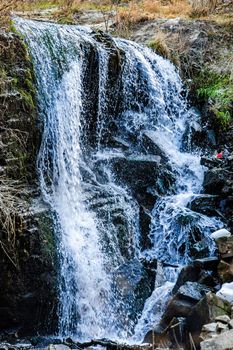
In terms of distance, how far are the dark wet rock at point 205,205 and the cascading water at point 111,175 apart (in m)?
0.15

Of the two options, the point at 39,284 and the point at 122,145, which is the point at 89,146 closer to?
the point at 122,145

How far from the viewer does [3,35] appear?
6.66 meters

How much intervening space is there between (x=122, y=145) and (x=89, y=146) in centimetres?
61

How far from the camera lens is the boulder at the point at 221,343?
320 cm

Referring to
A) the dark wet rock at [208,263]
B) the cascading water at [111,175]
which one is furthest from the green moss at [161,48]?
the dark wet rock at [208,263]

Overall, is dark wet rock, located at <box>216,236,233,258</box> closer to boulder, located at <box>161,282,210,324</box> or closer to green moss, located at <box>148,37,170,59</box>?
boulder, located at <box>161,282,210,324</box>

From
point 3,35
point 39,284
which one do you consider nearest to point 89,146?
point 3,35

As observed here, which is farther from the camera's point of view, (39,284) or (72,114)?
(72,114)

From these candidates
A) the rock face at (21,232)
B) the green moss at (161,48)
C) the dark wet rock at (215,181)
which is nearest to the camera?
the rock face at (21,232)

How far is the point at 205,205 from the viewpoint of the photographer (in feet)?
23.8

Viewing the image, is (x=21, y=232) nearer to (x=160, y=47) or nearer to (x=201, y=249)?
(x=201, y=249)

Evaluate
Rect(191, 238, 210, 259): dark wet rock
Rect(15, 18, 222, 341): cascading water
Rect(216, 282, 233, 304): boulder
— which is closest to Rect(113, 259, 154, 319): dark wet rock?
Rect(15, 18, 222, 341): cascading water

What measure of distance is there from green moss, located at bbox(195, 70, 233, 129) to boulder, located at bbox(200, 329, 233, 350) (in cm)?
605

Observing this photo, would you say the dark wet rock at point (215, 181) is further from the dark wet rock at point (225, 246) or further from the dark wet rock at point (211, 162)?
the dark wet rock at point (225, 246)
